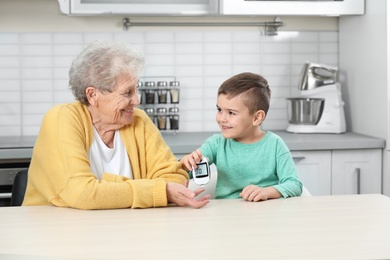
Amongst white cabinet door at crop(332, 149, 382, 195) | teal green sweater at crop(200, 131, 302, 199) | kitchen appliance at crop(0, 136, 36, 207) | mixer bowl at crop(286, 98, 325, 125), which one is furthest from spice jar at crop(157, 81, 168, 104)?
teal green sweater at crop(200, 131, 302, 199)

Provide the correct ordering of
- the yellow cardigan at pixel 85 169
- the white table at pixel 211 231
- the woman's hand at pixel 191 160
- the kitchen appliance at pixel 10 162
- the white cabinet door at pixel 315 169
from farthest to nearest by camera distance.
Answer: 1. the white cabinet door at pixel 315 169
2. the kitchen appliance at pixel 10 162
3. the woman's hand at pixel 191 160
4. the yellow cardigan at pixel 85 169
5. the white table at pixel 211 231

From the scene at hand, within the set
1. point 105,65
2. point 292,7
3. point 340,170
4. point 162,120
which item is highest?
point 292,7

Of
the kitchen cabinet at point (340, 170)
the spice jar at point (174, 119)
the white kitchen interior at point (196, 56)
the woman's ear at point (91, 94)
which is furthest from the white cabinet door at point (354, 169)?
the woman's ear at point (91, 94)

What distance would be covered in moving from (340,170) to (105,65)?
1628 millimetres

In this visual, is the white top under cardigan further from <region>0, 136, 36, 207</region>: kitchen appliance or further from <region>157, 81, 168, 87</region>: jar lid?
<region>157, 81, 168, 87</region>: jar lid

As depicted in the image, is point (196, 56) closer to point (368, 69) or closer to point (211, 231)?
point (368, 69)

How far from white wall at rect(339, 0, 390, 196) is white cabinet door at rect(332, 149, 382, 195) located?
0.17 ft

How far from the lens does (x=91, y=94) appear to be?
92.9 inches

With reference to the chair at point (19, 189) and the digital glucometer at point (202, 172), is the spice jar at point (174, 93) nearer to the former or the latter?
the chair at point (19, 189)

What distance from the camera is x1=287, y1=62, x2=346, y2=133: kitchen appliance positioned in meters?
3.80

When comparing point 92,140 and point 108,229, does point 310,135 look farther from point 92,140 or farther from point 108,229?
point 108,229

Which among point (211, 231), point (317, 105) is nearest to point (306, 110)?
point (317, 105)

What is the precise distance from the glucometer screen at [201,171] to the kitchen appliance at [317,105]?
62.3 inches

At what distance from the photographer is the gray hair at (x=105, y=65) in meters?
2.33
